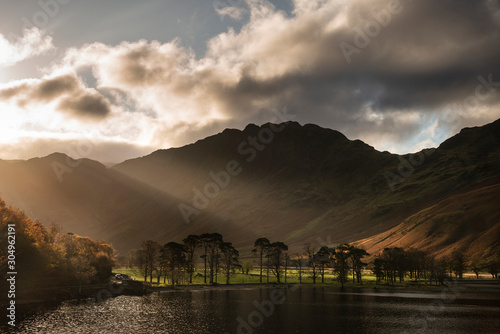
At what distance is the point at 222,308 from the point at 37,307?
50.1 m

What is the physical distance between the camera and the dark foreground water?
244 feet

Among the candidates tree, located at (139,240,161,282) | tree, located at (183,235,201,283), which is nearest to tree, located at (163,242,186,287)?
tree, located at (139,240,161,282)

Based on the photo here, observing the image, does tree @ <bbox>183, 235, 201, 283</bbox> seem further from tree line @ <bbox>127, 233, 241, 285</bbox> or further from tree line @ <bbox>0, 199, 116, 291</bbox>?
tree line @ <bbox>0, 199, 116, 291</bbox>

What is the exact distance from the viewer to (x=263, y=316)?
8956cm

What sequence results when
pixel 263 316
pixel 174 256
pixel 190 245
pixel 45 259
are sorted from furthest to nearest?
1. pixel 190 245
2. pixel 174 256
3. pixel 45 259
4. pixel 263 316

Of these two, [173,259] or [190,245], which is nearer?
[173,259]

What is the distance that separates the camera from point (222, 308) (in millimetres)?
100312

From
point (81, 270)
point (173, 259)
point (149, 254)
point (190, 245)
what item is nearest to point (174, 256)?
point (173, 259)

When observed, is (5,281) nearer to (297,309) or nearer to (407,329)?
(297,309)

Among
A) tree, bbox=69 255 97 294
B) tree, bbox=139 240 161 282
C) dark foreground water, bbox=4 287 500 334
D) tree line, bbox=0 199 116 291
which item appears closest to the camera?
dark foreground water, bbox=4 287 500 334

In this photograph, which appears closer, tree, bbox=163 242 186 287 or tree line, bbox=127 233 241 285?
tree line, bbox=127 233 241 285

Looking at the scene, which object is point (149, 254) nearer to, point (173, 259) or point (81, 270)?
point (173, 259)

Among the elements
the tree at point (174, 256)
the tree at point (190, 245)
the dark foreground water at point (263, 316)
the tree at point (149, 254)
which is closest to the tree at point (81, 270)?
the dark foreground water at point (263, 316)

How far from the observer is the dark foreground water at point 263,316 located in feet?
244
